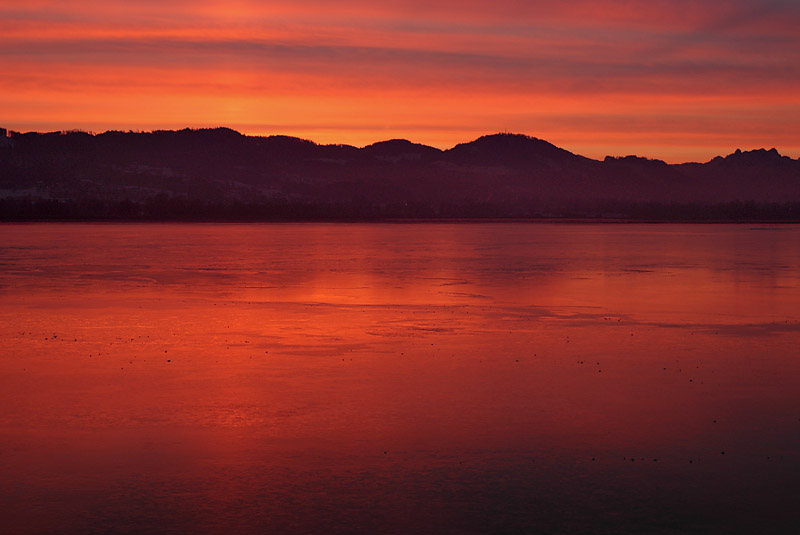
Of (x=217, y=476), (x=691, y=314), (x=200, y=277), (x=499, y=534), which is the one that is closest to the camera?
(x=499, y=534)

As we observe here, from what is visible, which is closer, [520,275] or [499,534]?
[499,534]

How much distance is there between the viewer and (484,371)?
51.8 feet

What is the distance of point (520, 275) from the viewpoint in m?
36.7

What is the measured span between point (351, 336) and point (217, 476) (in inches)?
403

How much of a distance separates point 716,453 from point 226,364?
8.89 metres

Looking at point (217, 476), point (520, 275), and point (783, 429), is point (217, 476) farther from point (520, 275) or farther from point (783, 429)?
point (520, 275)

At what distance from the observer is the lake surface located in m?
8.83

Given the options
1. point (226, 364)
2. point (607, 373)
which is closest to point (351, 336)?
point (226, 364)

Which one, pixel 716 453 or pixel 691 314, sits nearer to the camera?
pixel 716 453

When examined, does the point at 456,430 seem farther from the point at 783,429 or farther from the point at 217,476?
the point at 783,429

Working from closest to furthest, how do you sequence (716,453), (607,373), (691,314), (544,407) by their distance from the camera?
1. (716,453)
2. (544,407)
3. (607,373)
4. (691,314)

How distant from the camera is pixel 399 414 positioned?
1264cm

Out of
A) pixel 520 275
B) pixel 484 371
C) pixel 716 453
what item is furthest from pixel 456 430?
pixel 520 275

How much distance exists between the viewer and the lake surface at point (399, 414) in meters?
8.83
